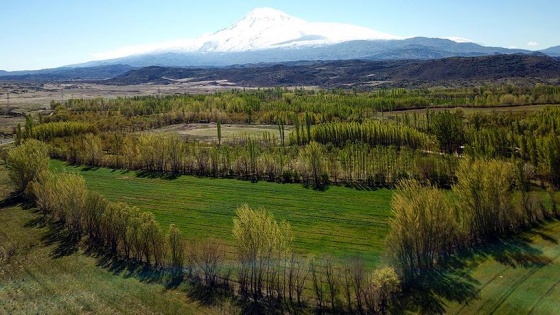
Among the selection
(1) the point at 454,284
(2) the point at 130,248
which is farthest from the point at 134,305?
(1) the point at 454,284

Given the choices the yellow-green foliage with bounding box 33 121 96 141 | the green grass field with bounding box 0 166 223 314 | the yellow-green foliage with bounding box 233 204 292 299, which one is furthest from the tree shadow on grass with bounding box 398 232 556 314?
the yellow-green foliage with bounding box 33 121 96 141

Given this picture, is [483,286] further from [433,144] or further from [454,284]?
[433,144]

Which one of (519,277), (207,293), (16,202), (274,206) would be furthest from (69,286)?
(519,277)

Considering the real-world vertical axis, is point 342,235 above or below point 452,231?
below

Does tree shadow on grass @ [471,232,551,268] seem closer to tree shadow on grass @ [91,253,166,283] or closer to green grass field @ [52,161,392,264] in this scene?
green grass field @ [52,161,392,264]

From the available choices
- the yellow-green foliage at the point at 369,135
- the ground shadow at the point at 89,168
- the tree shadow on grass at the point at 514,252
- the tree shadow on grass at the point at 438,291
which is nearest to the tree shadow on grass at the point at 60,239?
the ground shadow at the point at 89,168

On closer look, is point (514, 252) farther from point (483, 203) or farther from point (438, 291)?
point (438, 291)

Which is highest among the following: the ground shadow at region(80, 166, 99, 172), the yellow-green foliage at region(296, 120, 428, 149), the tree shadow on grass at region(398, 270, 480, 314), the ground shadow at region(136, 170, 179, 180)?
the yellow-green foliage at region(296, 120, 428, 149)

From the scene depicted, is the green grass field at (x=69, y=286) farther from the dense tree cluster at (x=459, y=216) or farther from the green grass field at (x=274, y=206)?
the dense tree cluster at (x=459, y=216)
